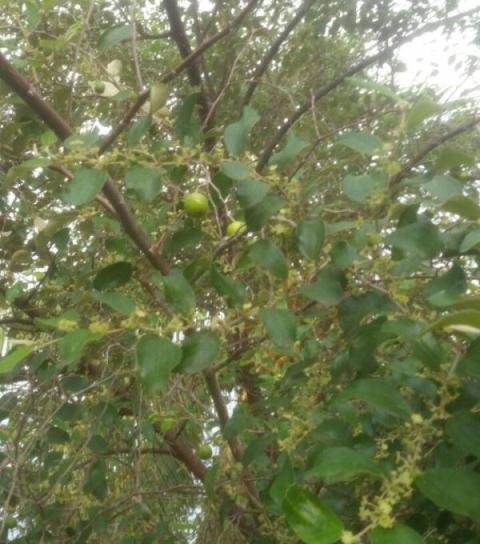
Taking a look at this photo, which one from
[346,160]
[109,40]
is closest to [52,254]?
[109,40]

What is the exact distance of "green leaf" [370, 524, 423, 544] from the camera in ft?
2.19

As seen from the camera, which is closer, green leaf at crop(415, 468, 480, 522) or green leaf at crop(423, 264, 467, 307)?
green leaf at crop(415, 468, 480, 522)

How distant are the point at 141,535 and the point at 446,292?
1054 millimetres

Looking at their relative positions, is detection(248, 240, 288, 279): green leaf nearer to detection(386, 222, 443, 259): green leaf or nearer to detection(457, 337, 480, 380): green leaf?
detection(386, 222, 443, 259): green leaf

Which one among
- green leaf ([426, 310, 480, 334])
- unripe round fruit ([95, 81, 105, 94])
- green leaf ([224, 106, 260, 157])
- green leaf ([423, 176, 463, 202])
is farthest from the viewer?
unripe round fruit ([95, 81, 105, 94])

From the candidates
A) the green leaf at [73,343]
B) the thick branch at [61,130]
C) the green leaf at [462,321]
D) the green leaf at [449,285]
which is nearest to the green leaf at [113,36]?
the thick branch at [61,130]

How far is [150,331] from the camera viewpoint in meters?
0.88

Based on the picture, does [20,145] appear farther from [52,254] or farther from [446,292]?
[446,292]

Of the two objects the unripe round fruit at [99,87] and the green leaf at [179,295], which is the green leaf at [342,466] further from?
the unripe round fruit at [99,87]

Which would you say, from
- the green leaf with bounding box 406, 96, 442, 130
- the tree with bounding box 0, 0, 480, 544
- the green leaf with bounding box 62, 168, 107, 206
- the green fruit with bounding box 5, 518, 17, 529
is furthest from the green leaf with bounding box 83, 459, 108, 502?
the green leaf with bounding box 406, 96, 442, 130

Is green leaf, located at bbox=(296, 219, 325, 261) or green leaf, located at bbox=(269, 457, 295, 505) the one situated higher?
green leaf, located at bbox=(296, 219, 325, 261)

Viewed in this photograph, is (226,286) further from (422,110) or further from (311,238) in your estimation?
(422,110)

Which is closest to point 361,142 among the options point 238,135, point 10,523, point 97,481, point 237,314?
point 238,135

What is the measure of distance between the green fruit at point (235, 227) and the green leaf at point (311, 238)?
0.34 feet
